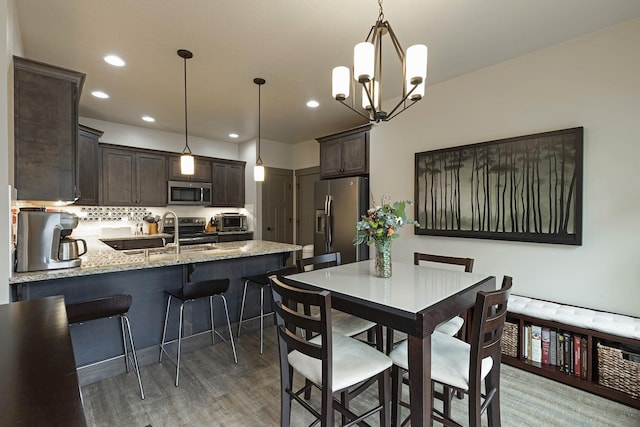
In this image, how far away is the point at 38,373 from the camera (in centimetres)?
79

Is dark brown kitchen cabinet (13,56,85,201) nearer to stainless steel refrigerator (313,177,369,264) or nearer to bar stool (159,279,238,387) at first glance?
bar stool (159,279,238,387)

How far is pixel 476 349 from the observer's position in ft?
4.28

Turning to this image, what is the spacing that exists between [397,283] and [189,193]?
4738 mm

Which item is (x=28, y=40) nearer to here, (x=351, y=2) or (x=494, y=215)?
(x=351, y=2)

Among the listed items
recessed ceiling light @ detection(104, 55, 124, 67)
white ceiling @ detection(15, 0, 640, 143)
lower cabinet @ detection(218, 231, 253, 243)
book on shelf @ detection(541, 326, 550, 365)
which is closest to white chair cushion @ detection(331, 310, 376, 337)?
book on shelf @ detection(541, 326, 550, 365)

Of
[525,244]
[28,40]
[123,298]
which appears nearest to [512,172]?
[525,244]

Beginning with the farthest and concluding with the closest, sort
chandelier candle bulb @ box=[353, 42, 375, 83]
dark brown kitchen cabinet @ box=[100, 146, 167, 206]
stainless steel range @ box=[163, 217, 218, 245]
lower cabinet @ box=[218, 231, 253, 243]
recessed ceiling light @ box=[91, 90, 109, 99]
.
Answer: lower cabinet @ box=[218, 231, 253, 243]
stainless steel range @ box=[163, 217, 218, 245]
dark brown kitchen cabinet @ box=[100, 146, 167, 206]
recessed ceiling light @ box=[91, 90, 109, 99]
chandelier candle bulb @ box=[353, 42, 375, 83]

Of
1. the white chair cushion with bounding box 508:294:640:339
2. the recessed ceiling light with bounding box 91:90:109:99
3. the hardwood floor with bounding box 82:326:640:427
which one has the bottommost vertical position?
the hardwood floor with bounding box 82:326:640:427

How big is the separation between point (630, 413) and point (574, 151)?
1.95m

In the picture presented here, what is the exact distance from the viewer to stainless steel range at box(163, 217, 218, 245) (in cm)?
519

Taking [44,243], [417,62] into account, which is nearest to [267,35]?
[417,62]

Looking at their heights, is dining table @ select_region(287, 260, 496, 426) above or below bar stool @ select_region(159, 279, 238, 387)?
above

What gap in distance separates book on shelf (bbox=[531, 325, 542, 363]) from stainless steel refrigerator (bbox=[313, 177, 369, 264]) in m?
2.03

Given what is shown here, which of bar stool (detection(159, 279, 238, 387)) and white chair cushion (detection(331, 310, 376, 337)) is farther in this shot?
bar stool (detection(159, 279, 238, 387))
